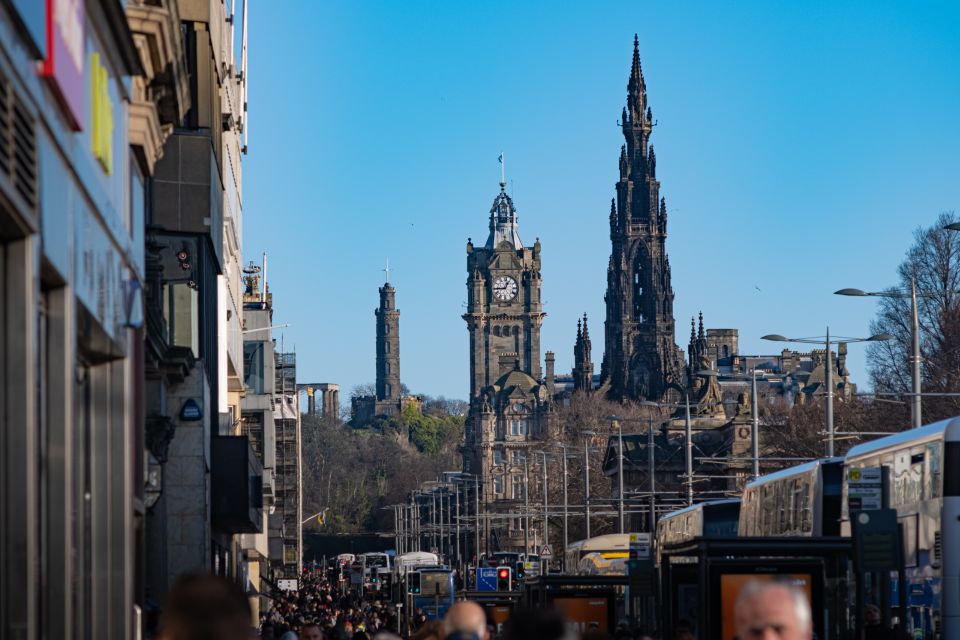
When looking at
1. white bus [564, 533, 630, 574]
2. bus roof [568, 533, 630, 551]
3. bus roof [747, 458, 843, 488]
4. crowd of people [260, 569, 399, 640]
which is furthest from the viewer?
bus roof [568, 533, 630, 551]

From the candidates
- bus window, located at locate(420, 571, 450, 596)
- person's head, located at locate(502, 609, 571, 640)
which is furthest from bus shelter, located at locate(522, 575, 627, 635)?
bus window, located at locate(420, 571, 450, 596)

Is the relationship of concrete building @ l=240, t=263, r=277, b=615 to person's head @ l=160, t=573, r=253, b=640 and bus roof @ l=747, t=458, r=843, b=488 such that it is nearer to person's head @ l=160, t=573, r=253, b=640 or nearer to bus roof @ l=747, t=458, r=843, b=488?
bus roof @ l=747, t=458, r=843, b=488

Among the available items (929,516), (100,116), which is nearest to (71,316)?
(100,116)

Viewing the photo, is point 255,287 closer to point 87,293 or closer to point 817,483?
point 817,483

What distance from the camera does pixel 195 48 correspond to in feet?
143

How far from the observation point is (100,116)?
14.7m

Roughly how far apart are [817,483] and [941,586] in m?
5.57

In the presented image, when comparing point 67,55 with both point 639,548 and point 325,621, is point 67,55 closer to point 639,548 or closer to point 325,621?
point 639,548

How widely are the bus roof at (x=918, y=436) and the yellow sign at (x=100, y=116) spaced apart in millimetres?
12576

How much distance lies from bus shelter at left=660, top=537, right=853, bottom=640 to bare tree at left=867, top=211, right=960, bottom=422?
55.6m

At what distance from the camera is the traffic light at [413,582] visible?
2943 inches

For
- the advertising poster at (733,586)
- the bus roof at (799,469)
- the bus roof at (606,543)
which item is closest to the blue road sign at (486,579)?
the bus roof at (606,543)

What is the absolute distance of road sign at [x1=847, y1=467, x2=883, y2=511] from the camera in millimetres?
24734

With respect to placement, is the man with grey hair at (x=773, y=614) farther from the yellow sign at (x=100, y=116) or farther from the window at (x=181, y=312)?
the window at (x=181, y=312)
